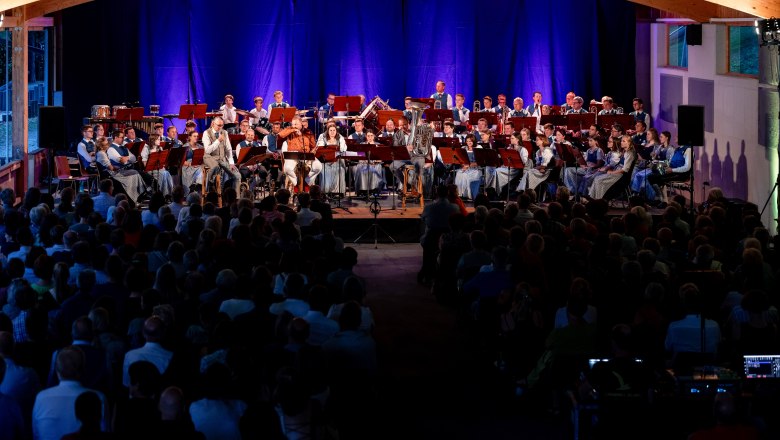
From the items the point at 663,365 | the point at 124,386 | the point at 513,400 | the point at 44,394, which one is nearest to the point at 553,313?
the point at 513,400

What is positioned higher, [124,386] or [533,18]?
[533,18]

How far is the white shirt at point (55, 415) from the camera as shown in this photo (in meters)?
6.22

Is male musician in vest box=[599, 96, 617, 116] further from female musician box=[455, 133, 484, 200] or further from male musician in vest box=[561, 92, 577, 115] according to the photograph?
female musician box=[455, 133, 484, 200]

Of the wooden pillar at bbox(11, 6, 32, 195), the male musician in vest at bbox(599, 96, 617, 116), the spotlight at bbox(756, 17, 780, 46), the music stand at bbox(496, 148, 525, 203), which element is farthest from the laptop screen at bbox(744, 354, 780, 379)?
the wooden pillar at bbox(11, 6, 32, 195)

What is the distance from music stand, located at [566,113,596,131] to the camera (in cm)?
1864

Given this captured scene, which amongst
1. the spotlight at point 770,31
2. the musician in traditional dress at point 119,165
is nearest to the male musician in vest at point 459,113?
the musician in traditional dress at point 119,165

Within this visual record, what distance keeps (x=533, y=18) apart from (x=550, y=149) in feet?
18.9

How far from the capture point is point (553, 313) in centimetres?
965

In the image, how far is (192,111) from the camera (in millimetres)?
20062

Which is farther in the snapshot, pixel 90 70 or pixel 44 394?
pixel 90 70

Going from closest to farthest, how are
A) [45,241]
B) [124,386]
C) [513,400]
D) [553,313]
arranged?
[124,386] → [513,400] → [553,313] → [45,241]

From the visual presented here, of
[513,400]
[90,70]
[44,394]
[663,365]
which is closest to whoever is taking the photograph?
[44,394]

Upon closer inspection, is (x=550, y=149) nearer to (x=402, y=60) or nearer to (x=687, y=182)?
A: (x=687, y=182)

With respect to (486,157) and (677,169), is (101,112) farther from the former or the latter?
(677,169)
